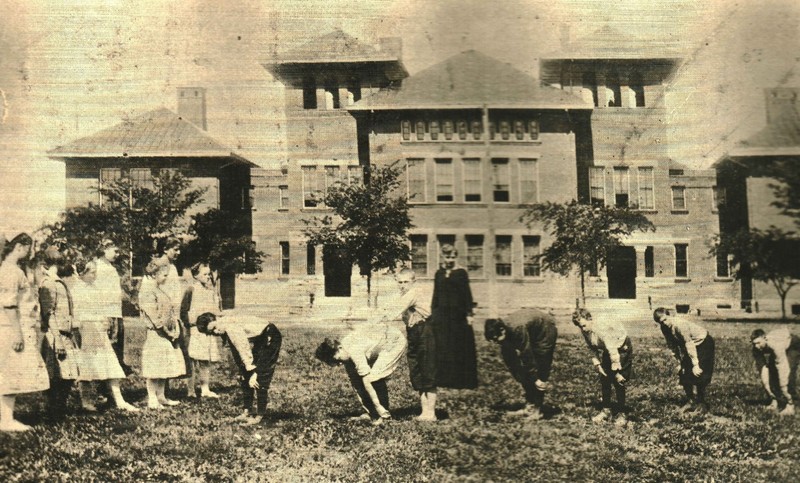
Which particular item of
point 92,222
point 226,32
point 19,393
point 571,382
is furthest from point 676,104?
point 19,393

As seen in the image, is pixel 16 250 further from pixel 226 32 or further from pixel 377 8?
pixel 377 8

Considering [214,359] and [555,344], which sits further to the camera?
[214,359]

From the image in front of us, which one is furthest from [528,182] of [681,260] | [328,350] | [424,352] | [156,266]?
[156,266]

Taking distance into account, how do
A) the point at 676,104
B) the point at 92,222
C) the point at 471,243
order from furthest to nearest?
the point at 92,222 < the point at 676,104 < the point at 471,243

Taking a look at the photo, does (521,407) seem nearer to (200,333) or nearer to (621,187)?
(621,187)

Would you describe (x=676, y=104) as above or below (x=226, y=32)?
below

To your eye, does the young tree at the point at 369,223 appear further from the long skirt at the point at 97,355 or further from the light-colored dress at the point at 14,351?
the light-colored dress at the point at 14,351
